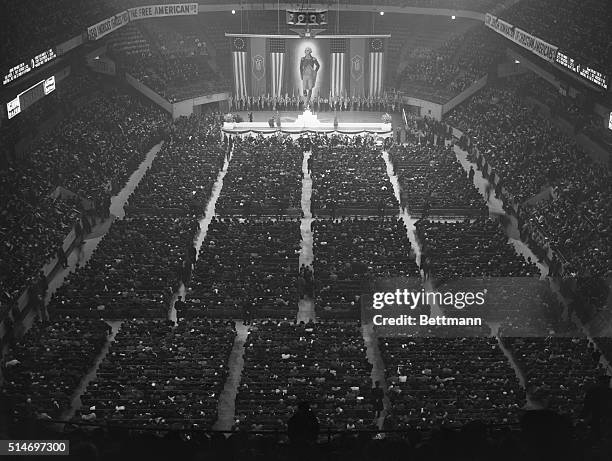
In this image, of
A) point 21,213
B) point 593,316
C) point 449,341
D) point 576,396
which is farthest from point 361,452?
point 21,213

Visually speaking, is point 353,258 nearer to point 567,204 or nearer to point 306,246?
point 306,246

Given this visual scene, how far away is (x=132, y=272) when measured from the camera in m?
35.4

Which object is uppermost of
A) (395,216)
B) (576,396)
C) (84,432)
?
(84,432)

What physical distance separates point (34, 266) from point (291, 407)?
15.9m

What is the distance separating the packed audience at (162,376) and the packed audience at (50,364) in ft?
2.77

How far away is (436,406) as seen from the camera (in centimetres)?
2491

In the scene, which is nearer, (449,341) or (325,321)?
(449,341)

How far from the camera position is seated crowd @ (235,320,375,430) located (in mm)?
24469

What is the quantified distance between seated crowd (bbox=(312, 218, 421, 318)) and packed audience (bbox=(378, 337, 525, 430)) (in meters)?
4.30

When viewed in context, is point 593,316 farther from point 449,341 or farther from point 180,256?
point 180,256

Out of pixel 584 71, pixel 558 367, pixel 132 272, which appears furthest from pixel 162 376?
pixel 584 71

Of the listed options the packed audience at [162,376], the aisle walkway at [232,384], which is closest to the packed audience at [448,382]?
the aisle walkway at [232,384]

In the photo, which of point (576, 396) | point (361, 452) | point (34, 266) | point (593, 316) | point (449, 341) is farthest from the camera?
point (34, 266)

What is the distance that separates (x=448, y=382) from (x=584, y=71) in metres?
26.6
